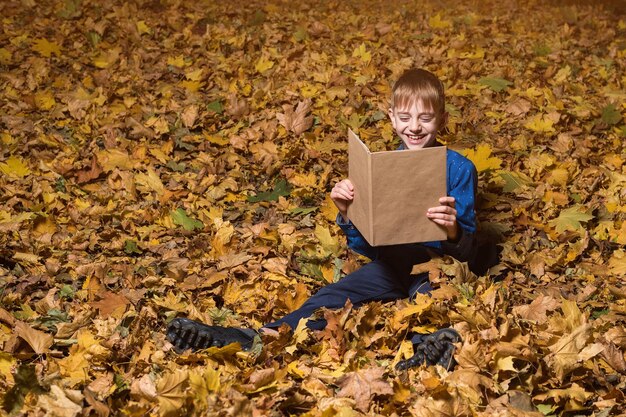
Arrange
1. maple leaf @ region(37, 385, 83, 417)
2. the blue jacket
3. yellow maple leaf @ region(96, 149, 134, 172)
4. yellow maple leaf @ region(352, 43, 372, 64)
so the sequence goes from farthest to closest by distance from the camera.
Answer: yellow maple leaf @ region(352, 43, 372, 64) < yellow maple leaf @ region(96, 149, 134, 172) < the blue jacket < maple leaf @ region(37, 385, 83, 417)

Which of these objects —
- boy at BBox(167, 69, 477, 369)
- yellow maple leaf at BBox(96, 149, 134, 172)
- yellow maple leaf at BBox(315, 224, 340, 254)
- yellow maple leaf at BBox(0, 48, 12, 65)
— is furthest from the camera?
yellow maple leaf at BBox(0, 48, 12, 65)

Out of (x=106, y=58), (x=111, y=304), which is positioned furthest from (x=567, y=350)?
(x=106, y=58)

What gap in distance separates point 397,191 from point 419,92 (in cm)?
54

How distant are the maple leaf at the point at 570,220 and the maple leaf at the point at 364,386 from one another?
1675mm

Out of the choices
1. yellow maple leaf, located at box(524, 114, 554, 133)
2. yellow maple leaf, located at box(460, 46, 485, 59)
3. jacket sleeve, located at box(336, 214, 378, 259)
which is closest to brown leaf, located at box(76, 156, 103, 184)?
→ jacket sleeve, located at box(336, 214, 378, 259)

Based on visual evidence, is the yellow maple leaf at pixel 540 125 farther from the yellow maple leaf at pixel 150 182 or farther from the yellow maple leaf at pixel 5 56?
the yellow maple leaf at pixel 5 56

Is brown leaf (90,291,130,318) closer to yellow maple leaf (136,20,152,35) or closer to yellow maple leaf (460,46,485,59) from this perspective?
yellow maple leaf (136,20,152,35)

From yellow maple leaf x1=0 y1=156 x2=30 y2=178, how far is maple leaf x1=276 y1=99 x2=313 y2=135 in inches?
64.2

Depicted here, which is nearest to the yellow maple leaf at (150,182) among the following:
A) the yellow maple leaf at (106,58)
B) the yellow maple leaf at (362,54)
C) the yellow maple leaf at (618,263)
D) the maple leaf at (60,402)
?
the yellow maple leaf at (106,58)

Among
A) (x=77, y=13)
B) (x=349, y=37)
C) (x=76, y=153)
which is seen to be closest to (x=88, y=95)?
(x=76, y=153)

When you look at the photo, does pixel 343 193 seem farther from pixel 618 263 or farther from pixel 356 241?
pixel 618 263

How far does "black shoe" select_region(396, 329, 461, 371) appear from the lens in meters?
2.64

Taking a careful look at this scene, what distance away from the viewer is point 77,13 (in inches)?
263

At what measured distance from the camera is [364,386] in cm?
250
